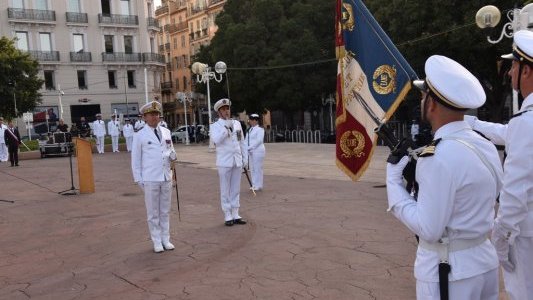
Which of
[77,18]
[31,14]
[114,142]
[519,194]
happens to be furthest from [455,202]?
[77,18]

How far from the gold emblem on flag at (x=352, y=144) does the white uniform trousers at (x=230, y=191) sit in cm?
414

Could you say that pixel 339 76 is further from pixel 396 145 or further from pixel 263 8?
pixel 263 8

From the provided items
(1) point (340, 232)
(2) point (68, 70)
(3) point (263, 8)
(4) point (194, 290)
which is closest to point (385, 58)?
(4) point (194, 290)

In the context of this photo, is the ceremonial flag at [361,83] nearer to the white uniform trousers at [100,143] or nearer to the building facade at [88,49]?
the white uniform trousers at [100,143]

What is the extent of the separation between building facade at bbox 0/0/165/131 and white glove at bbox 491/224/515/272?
45509 millimetres

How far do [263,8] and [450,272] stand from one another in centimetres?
3353

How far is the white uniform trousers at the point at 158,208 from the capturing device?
7.04 metres

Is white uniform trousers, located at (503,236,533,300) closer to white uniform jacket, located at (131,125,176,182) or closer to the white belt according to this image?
Result: the white belt

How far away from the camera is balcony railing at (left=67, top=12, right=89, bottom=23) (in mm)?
49906

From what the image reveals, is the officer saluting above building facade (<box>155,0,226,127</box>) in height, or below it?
→ below

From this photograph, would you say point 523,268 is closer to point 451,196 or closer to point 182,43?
point 451,196

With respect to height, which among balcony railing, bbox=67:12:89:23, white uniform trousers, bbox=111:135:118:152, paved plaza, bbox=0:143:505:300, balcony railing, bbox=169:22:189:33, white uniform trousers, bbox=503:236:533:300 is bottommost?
paved plaza, bbox=0:143:505:300

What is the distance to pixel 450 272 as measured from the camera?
251cm

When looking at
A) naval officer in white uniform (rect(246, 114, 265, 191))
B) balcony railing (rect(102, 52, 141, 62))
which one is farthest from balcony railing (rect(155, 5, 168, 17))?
naval officer in white uniform (rect(246, 114, 265, 191))
